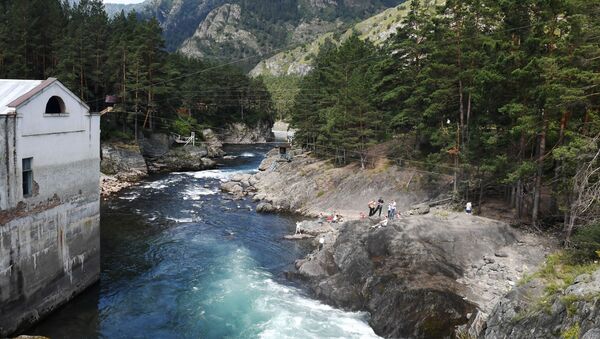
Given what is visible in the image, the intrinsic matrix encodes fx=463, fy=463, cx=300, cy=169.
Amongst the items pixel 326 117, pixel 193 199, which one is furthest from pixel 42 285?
pixel 326 117

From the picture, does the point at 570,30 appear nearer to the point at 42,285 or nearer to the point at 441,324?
the point at 441,324

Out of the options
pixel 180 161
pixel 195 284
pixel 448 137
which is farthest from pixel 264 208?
pixel 180 161

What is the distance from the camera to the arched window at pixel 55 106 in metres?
21.6

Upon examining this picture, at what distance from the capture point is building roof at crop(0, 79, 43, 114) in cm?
1897

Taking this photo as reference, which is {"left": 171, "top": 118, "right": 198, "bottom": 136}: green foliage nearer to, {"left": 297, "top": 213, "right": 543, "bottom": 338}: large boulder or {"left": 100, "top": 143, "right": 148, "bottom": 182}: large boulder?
{"left": 100, "top": 143, "right": 148, "bottom": 182}: large boulder

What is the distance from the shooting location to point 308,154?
5903cm

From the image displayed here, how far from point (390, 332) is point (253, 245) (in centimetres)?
1517

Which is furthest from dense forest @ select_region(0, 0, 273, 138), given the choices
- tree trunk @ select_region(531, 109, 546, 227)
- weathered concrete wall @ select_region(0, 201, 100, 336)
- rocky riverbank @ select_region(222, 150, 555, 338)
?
tree trunk @ select_region(531, 109, 546, 227)

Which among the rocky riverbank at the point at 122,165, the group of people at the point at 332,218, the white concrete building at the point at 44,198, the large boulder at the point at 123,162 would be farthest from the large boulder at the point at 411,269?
the large boulder at the point at 123,162

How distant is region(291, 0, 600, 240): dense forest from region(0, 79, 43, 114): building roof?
22.6 m

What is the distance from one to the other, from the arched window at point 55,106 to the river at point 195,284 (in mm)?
9421

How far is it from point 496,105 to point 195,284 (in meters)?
22.5

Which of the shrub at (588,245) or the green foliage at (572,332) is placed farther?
the shrub at (588,245)

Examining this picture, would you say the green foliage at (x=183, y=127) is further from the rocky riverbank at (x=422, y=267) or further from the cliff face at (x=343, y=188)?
the rocky riverbank at (x=422, y=267)
